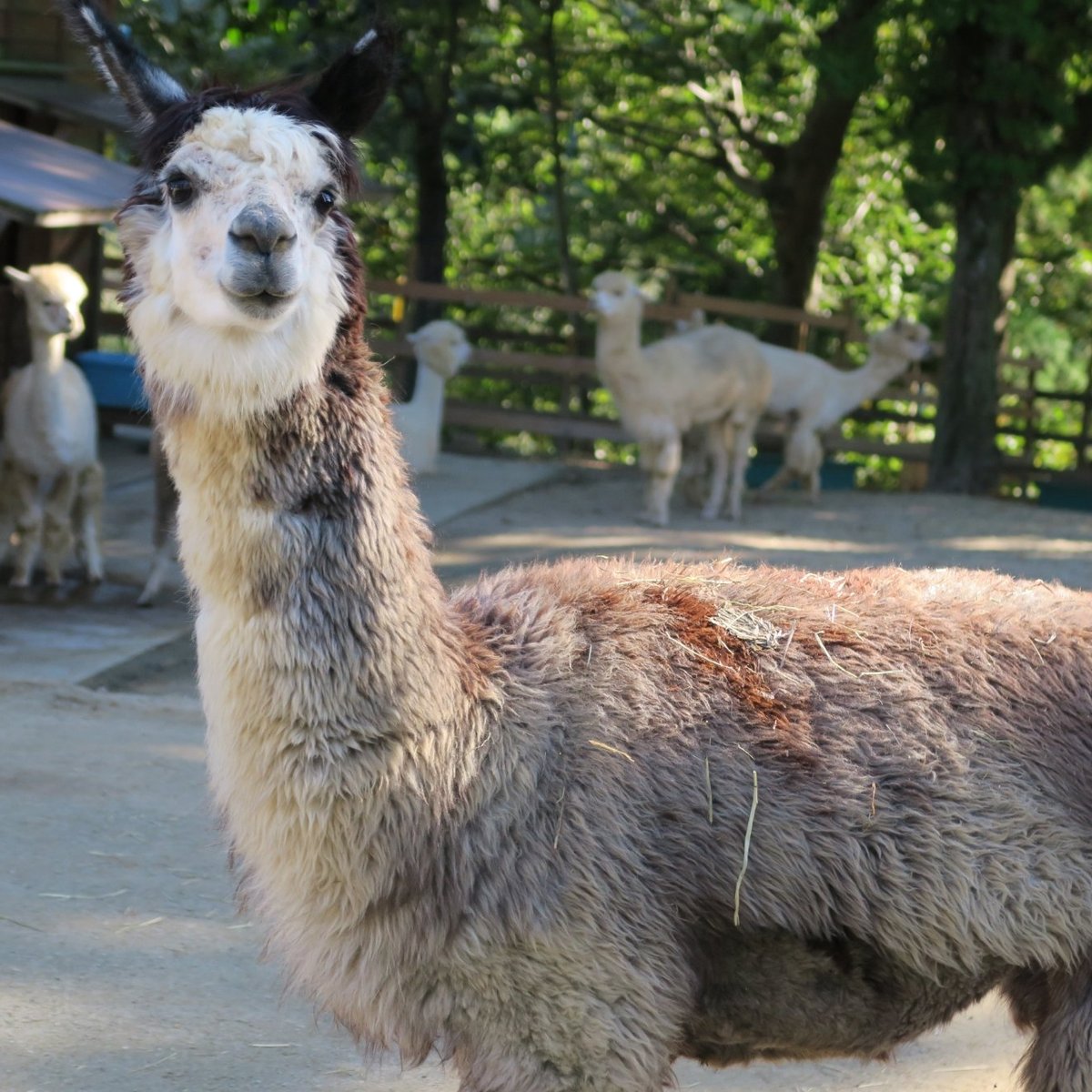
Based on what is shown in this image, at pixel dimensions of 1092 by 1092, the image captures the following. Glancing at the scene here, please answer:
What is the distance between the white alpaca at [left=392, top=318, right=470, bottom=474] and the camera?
1198cm

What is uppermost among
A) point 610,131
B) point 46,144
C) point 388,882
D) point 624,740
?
point 610,131

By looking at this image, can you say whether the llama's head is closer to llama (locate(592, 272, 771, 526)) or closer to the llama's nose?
the llama's nose

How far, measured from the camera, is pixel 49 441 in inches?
311

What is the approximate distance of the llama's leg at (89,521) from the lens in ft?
26.9

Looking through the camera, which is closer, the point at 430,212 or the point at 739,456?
the point at 739,456

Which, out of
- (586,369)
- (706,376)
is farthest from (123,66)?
(586,369)

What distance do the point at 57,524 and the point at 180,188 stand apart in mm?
6301

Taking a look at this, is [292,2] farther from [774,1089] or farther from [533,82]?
[774,1089]

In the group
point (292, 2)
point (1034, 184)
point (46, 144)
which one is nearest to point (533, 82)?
point (292, 2)

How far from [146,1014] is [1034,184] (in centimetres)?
1121

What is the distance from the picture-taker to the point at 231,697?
225 cm

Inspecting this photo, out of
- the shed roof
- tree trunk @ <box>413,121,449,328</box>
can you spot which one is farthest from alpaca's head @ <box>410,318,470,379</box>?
the shed roof

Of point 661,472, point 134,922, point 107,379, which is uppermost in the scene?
point 107,379

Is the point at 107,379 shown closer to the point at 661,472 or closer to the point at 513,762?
the point at 661,472
